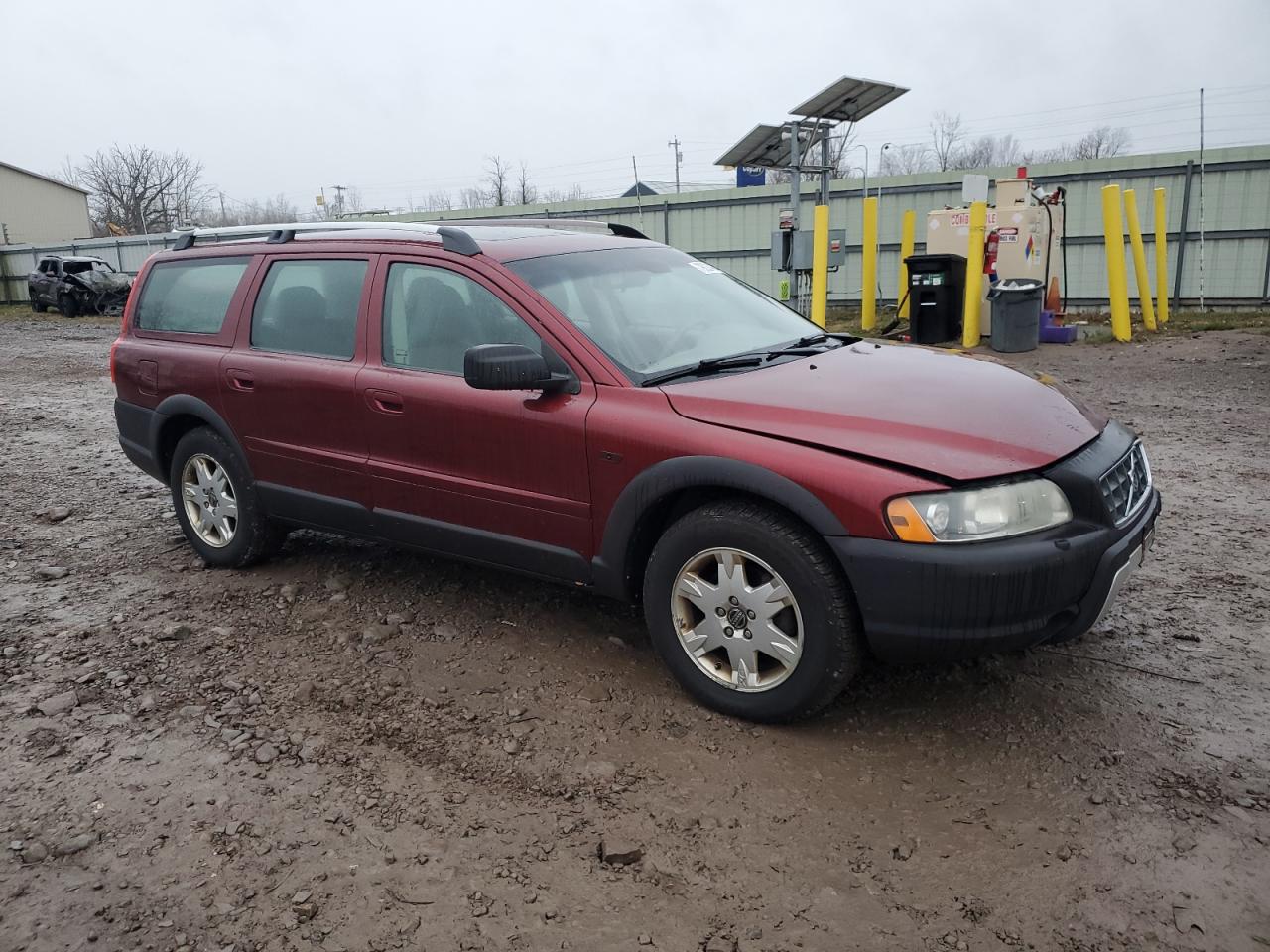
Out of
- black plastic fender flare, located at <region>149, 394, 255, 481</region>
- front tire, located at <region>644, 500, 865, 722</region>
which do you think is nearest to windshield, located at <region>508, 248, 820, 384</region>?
front tire, located at <region>644, 500, 865, 722</region>

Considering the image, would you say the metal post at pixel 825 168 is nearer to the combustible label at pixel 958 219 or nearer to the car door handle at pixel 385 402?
the combustible label at pixel 958 219

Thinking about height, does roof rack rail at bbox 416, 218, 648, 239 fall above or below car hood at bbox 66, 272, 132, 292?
below

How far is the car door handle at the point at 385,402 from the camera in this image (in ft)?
13.0

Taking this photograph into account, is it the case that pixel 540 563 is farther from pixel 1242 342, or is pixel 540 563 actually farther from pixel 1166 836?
pixel 1242 342

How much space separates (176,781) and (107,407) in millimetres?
9001

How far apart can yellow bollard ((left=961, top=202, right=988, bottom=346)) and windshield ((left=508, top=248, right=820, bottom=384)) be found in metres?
8.88

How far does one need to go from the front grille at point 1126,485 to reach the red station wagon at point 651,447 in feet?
0.05

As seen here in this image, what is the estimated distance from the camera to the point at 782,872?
2535mm

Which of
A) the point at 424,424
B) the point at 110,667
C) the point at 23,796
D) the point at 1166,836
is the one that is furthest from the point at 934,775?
the point at 110,667

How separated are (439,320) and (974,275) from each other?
10173 mm

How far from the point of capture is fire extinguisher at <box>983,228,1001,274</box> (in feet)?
41.9

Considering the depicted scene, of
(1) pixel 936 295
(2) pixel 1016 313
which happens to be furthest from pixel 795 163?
(2) pixel 1016 313

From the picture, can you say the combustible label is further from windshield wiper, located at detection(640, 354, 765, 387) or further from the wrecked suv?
the wrecked suv

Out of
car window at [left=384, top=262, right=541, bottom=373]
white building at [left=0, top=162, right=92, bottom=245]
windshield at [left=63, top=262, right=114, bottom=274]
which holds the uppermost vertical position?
white building at [left=0, top=162, right=92, bottom=245]
